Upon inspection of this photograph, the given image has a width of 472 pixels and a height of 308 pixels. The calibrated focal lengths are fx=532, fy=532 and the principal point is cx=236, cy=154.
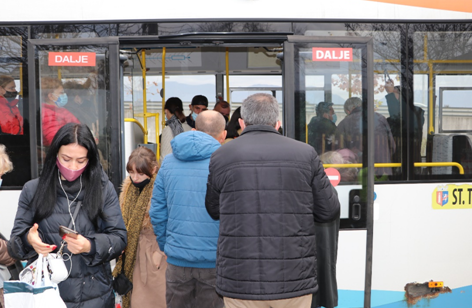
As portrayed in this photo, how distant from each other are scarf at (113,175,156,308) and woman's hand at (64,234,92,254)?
1.20 m

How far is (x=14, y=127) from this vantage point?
14.2 feet

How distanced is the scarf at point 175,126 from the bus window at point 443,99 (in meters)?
2.56

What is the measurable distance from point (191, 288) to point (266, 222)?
40.8 inches

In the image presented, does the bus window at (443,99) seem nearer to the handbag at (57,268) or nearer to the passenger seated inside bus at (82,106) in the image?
the passenger seated inside bus at (82,106)

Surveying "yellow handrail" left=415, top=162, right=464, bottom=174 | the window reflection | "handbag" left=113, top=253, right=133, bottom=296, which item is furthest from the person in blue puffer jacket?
"yellow handrail" left=415, top=162, right=464, bottom=174

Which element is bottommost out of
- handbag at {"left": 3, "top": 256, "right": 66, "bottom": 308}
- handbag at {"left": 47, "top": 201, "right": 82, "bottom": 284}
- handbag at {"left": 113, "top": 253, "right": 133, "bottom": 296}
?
handbag at {"left": 113, "top": 253, "right": 133, "bottom": 296}

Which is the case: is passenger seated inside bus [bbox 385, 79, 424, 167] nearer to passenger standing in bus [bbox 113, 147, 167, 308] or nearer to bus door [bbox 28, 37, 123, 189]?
passenger standing in bus [bbox 113, 147, 167, 308]

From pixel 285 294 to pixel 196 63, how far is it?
16.5ft

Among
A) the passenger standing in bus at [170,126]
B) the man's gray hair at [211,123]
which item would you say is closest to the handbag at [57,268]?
the man's gray hair at [211,123]

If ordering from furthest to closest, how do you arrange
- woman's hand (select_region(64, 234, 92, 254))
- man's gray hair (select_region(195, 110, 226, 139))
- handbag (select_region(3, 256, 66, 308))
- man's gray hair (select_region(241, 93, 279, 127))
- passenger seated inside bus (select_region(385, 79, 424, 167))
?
1. passenger seated inside bus (select_region(385, 79, 424, 167))
2. man's gray hair (select_region(195, 110, 226, 139))
3. man's gray hair (select_region(241, 93, 279, 127))
4. woman's hand (select_region(64, 234, 92, 254))
5. handbag (select_region(3, 256, 66, 308))

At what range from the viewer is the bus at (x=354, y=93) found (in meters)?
4.21

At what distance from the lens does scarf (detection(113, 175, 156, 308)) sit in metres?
3.75

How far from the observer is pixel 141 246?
387cm

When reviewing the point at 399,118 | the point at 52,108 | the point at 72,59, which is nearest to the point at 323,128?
the point at 399,118
